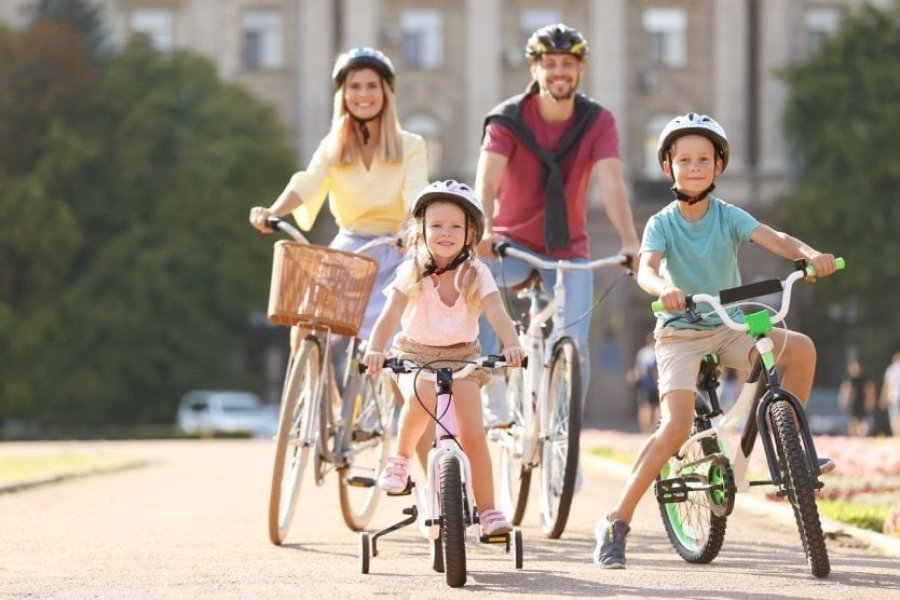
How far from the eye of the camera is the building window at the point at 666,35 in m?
64.4

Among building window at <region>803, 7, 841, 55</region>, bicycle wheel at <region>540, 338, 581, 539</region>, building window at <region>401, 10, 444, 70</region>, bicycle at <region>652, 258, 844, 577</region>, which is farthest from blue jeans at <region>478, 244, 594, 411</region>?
building window at <region>401, 10, 444, 70</region>

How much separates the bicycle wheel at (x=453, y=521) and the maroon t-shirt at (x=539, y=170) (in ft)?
10.8

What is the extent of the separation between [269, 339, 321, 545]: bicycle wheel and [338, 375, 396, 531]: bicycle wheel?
0.71 feet

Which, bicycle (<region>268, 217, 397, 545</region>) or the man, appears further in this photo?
the man

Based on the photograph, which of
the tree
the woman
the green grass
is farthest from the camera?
the tree

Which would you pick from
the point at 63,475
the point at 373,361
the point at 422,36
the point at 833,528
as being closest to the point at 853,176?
the point at 422,36

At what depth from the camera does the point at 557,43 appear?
36.1ft

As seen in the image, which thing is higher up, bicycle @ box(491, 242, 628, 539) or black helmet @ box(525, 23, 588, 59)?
black helmet @ box(525, 23, 588, 59)

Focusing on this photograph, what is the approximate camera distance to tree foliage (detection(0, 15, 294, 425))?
171 ft

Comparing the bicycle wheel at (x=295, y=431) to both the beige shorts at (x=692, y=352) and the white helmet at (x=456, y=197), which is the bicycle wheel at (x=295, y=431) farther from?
the beige shorts at (x=692, y=352)

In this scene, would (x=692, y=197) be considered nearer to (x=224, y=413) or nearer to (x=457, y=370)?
(x=457, y=370)

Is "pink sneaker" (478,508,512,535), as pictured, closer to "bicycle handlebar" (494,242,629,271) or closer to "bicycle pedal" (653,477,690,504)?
"bicycle pedal" (653,477,690,504)

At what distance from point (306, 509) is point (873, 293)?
42659mm

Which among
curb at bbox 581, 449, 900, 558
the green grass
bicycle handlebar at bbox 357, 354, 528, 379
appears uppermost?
bicycle handlebar at bbox 357, 354, 528, 379
